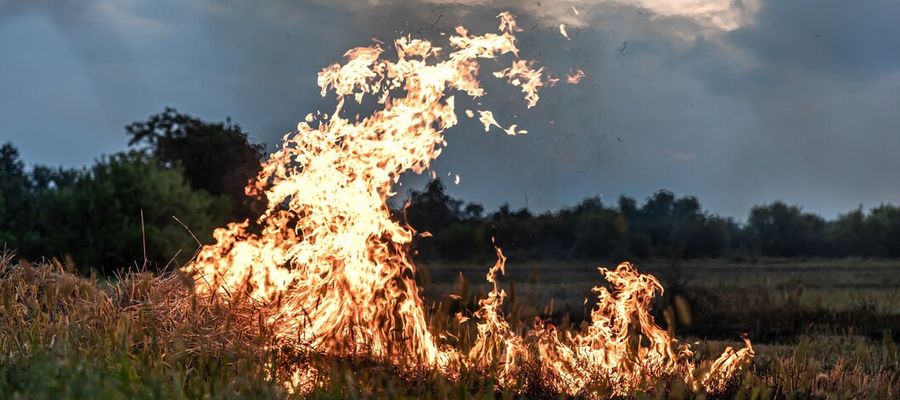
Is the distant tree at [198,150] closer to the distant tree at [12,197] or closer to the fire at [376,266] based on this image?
the distant tree at [12,197]

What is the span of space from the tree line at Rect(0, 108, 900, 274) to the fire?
17250mm

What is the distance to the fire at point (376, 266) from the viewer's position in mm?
9938

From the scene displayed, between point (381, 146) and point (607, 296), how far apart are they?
3.14 m

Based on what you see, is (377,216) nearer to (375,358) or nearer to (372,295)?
(372,295)

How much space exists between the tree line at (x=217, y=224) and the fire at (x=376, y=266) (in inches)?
679

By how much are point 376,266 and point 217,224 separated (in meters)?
35.3

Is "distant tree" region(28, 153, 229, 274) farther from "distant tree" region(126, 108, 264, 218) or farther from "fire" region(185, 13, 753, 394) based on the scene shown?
"fire" region(185, 13, 753, 394)

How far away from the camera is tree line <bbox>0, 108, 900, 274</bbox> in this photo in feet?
116

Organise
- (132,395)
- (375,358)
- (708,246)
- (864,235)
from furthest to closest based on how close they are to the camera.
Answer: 1. (864,235)
2. (708,246)
3. (375,358)
4. (132,395)

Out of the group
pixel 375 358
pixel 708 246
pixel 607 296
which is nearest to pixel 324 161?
pixel 375 358

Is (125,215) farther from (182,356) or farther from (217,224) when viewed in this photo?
(182,356)

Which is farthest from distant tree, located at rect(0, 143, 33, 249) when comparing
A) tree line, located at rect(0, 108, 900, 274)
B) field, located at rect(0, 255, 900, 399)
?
field, located at rect(0, 255, 900, 399)

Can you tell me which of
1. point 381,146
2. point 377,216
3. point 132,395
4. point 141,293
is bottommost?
point 132,395

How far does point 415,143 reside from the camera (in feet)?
34.1
